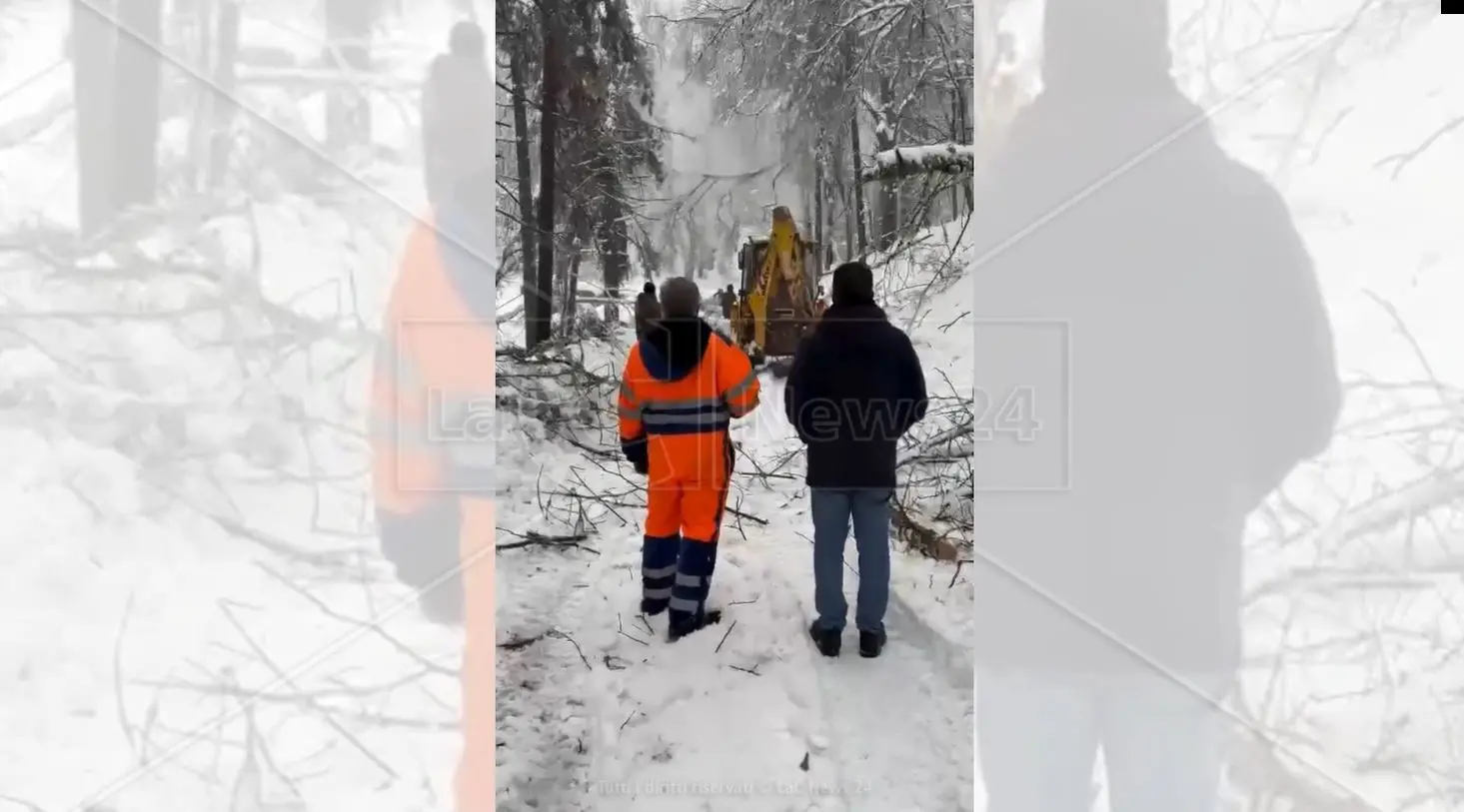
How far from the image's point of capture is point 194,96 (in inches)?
51.9

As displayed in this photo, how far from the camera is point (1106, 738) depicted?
138 centimetres

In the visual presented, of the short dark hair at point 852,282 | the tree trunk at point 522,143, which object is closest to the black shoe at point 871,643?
the short dark hair at point 852,282

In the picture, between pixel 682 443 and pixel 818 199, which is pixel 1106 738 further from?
pixel 818 199

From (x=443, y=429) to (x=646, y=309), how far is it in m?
0.48

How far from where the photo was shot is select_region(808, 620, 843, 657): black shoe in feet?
5.24

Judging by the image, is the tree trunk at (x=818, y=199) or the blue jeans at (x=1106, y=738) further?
the tree trunk at (x=818, y=199)

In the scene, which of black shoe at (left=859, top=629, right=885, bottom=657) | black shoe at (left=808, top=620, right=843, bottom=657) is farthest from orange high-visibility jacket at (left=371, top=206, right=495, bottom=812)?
black shoe at (left=859, top=629, right=885, bottom=657)

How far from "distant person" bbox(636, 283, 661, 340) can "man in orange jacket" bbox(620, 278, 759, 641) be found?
17mm

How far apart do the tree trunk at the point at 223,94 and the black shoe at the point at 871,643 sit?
153cm

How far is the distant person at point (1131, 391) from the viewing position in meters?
1.33

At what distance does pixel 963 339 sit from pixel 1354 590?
0.83 meters

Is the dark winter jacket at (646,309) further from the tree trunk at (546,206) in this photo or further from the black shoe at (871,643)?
the black shoe at (871,643)

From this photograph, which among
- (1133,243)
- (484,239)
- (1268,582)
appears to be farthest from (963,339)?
(484,239)

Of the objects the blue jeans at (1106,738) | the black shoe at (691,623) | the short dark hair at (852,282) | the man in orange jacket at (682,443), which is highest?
the short dark hair at (852,282)
